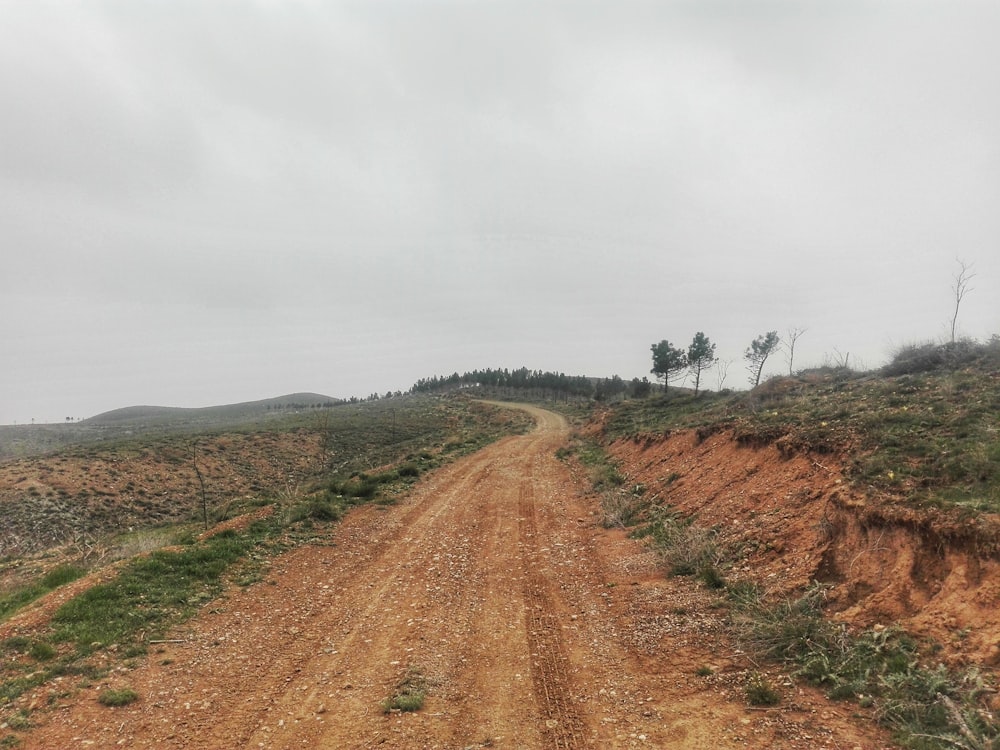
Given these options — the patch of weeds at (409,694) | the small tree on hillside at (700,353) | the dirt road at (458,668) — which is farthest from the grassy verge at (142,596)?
the small tree on hillside at (700,353)

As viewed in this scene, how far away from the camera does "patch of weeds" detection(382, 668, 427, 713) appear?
16.2 ft

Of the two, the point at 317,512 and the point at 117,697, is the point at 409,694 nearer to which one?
the point at 117,697

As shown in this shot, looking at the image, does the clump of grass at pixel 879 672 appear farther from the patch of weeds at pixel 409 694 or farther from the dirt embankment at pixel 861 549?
the patch of weeds at pixel 409 694

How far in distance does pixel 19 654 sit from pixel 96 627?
0.76 meters

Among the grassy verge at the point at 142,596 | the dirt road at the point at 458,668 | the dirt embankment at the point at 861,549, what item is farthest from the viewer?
the grassy verge at the point at 142,596

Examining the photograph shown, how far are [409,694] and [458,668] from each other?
731 mm

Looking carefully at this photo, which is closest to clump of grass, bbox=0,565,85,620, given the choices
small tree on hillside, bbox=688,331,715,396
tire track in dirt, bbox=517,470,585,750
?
tire track in dirt, bbox=517,470,585,750

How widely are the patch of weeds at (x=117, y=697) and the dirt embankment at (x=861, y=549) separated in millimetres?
8063

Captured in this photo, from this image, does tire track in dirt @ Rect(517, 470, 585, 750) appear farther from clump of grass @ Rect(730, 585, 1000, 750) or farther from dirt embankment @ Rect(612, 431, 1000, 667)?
dirt embankment @ Rect(612, 431, 1000, 667)

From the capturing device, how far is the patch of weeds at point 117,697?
503cm

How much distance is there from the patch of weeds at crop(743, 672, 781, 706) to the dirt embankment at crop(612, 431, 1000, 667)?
4.96ft

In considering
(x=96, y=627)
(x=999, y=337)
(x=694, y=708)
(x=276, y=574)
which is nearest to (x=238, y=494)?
(x=276, y=574)

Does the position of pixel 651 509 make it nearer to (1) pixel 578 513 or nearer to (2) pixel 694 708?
(1) pixel 578 513

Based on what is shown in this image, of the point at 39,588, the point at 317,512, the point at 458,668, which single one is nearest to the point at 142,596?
the point at 39,588
